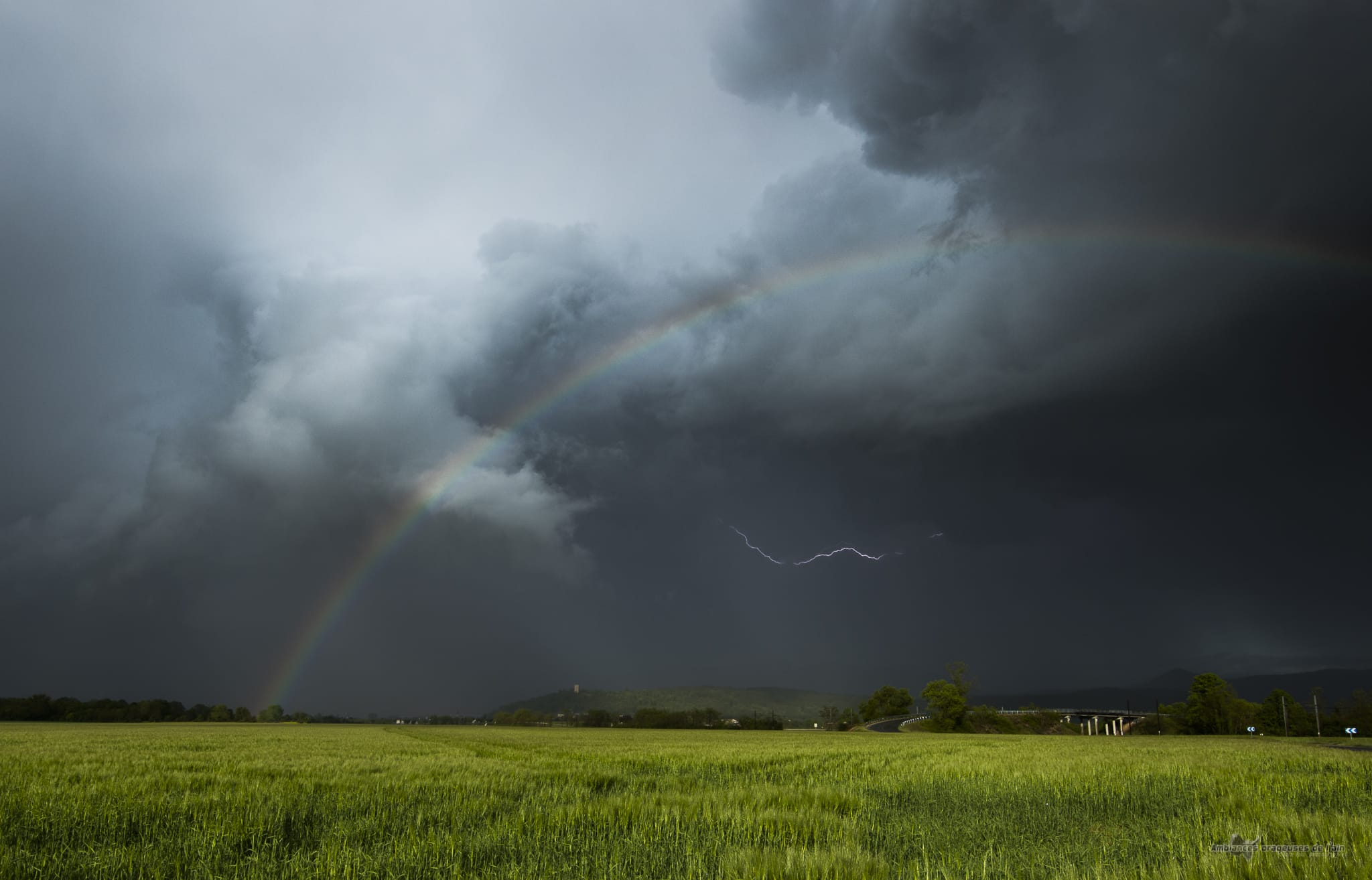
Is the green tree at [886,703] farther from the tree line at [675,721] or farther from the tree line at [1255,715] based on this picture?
the tree line at [1255,715]

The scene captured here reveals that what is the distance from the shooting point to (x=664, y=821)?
920 centimetres

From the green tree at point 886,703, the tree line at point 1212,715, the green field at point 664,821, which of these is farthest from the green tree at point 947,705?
the green field at point 664,821

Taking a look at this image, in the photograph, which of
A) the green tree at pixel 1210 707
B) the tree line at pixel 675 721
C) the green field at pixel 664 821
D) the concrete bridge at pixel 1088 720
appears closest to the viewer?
the green field at pixel 664 821

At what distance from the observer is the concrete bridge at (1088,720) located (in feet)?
493

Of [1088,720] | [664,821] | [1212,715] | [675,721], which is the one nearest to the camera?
[664,821]

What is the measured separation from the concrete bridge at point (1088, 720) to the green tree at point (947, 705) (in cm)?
900

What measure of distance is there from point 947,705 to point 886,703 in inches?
1281

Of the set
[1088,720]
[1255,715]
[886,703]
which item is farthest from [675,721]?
[1088,720]

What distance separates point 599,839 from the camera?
26.7 ft

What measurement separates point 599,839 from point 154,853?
185 inches

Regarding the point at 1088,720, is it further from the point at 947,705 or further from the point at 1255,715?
the point at 947,705

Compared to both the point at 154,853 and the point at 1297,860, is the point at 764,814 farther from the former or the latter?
the point at 154,853

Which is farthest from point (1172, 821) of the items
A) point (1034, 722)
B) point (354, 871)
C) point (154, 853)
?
point (1034, 722)

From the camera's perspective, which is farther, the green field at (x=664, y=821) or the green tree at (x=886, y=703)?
the green tree at (x=886, y=703)
